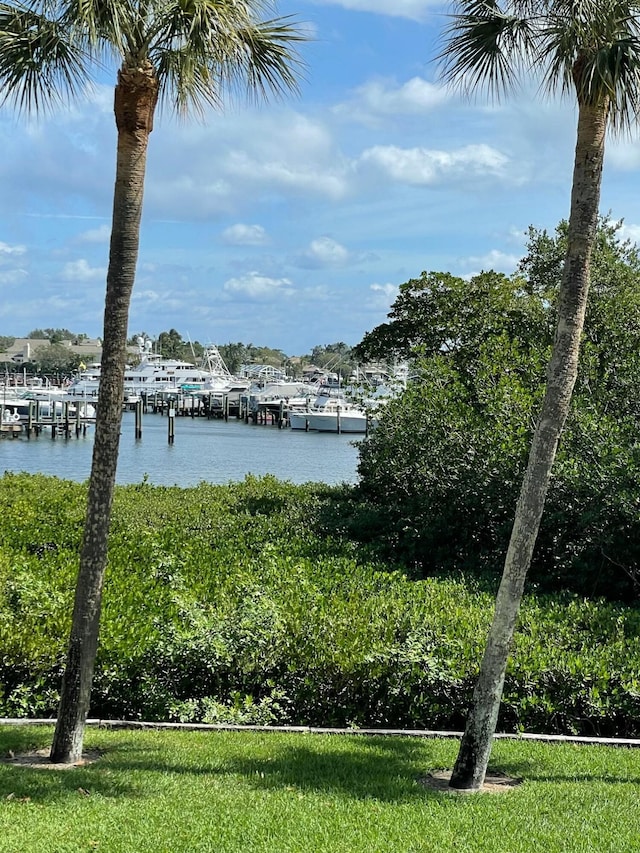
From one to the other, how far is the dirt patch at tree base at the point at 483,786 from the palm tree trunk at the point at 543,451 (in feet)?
0.26

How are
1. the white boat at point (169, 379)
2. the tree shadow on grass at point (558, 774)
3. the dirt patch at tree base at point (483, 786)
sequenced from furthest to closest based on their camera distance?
the white boat at point (169, 379) < the tree shadow on grass at point (558, 774) < the dirt patch at tree base at point (483, 786)

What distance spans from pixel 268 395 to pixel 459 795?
111 metres

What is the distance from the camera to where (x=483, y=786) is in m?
6.73

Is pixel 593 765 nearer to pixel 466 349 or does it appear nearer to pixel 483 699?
pixel 483 699

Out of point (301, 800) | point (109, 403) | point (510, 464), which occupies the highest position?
point (109, 403)

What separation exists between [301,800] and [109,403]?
3139 mm

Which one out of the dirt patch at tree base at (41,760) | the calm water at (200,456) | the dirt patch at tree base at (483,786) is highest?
the dirt patch at tree base at (483,786)

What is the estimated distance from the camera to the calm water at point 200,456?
49.2 m

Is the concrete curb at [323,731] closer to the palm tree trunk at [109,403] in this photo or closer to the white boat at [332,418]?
the palm tree trunk at [109,403]

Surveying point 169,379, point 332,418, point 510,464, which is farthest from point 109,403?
point 169,379

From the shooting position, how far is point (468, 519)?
49.2 ft

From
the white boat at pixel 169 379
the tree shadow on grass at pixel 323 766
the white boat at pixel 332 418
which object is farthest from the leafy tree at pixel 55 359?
the tree shadow on grass at pixel 323 766

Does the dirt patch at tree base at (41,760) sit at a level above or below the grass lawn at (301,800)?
below

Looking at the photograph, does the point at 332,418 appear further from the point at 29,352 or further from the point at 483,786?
the point at 29,352
